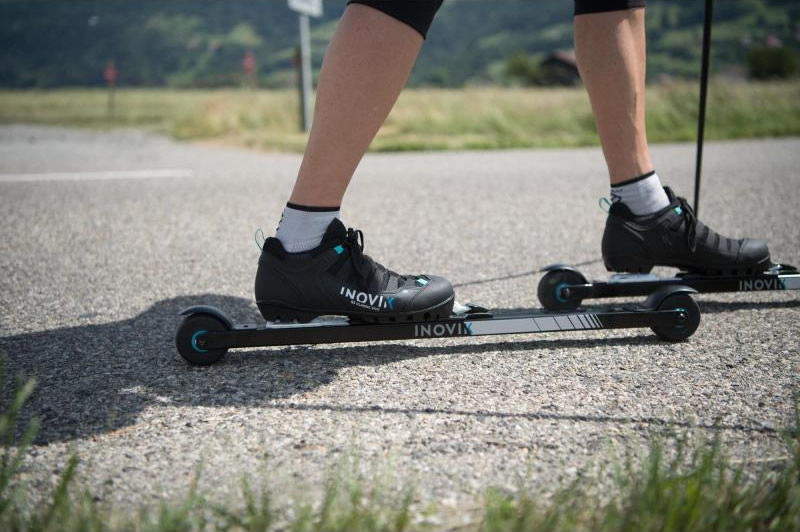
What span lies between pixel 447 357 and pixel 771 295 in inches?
57.1

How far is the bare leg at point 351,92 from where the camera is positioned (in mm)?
1800

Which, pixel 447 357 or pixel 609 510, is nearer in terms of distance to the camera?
pixel 609 510

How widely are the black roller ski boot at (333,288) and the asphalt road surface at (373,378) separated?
15cm

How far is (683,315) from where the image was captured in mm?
2018

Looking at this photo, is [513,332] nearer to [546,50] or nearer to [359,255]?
[359,255]

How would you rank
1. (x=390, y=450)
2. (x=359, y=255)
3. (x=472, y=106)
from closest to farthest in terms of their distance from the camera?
(x=390, y=450) → (x=359, y=255) → (x=472, y=106)

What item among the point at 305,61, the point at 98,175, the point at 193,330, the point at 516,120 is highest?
the point at 305,61

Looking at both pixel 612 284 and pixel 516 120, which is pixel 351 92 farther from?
pixel 516 120

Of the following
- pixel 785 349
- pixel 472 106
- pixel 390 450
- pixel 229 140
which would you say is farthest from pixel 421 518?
pixel 472 106

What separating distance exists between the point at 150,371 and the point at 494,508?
1.16 meters

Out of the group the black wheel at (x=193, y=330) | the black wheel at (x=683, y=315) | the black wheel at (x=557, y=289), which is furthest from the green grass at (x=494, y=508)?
the black wheel at (x=557, y=289)

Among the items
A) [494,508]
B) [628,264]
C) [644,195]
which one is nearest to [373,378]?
[494,508]

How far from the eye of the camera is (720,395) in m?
1.65

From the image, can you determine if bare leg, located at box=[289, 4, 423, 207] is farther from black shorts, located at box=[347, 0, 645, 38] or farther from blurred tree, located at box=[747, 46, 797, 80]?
blurred tree, located at box=[747, 46, 797, 80]
